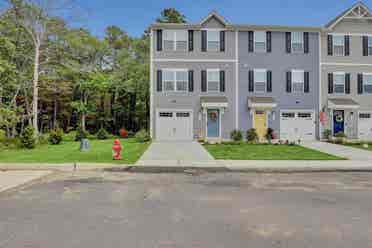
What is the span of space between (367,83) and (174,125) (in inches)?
595

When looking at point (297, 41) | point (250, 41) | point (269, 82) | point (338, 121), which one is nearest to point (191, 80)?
point (250, 41)

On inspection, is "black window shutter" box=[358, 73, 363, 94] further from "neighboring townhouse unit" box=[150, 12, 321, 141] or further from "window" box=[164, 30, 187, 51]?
"window" box=[164, 30, 187, 51]

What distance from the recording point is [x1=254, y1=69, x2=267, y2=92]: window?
846 inches

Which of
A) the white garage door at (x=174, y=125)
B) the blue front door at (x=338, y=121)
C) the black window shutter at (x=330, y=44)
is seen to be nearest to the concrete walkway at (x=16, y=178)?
the white garage door at (x=174, y=125)

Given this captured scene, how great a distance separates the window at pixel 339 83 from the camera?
71.9 feet

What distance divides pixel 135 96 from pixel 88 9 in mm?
11437

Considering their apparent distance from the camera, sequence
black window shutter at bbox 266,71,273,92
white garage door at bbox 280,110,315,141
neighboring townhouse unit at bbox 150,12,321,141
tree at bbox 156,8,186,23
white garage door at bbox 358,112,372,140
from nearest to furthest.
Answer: neighboring townhouse unit at bbox 150,12,321,141, black window shutter at bbox 266,71,273,92, white garage door at bbox 280,110,315,141, white garage door at bbox 358,112,372,140, tree at bbox 156,8,186,23

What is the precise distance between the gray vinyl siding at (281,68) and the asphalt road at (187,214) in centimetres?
1371

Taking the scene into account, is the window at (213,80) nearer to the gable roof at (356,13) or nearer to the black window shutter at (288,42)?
the black window shutter at (288,42)

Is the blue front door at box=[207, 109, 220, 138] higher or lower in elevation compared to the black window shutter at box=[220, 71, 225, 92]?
lower

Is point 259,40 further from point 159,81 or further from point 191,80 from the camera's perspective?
point 159,81

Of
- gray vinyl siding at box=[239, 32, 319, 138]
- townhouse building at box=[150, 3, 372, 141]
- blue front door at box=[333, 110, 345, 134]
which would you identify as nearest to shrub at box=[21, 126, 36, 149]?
townhouse building at box=[150, 3, 372, 141]

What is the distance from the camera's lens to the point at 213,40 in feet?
69.5

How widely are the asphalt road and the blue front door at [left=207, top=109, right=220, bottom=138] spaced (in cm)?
1282
